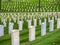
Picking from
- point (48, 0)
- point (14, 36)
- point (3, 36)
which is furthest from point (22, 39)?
point (48, 0)

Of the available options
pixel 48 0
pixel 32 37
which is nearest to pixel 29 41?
pixel 32 37

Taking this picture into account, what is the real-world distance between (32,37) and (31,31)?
0.26 metres

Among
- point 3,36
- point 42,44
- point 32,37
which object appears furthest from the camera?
point 3,36

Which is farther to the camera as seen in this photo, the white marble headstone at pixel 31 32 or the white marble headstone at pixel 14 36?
the white marble headstone at pixel 31 32

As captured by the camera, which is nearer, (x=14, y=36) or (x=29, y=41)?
(x=14, y=36)

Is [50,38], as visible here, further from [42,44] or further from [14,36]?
[14,36]

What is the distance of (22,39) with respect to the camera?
7160 mm

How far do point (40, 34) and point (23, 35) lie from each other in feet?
2.06

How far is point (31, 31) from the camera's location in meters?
6.75

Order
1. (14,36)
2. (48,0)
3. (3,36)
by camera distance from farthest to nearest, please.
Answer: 1. (48,0)
2. (3,36)
3. (14,36)

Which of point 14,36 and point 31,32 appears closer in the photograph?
point 14,36

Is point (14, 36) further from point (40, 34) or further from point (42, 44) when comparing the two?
point (40, 34)

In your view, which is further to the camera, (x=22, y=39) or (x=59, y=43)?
(x=22, y=39)

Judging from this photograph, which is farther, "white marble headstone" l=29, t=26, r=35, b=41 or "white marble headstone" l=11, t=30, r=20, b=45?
"white marble headstone" l=29, t=26, r=35, b=41
